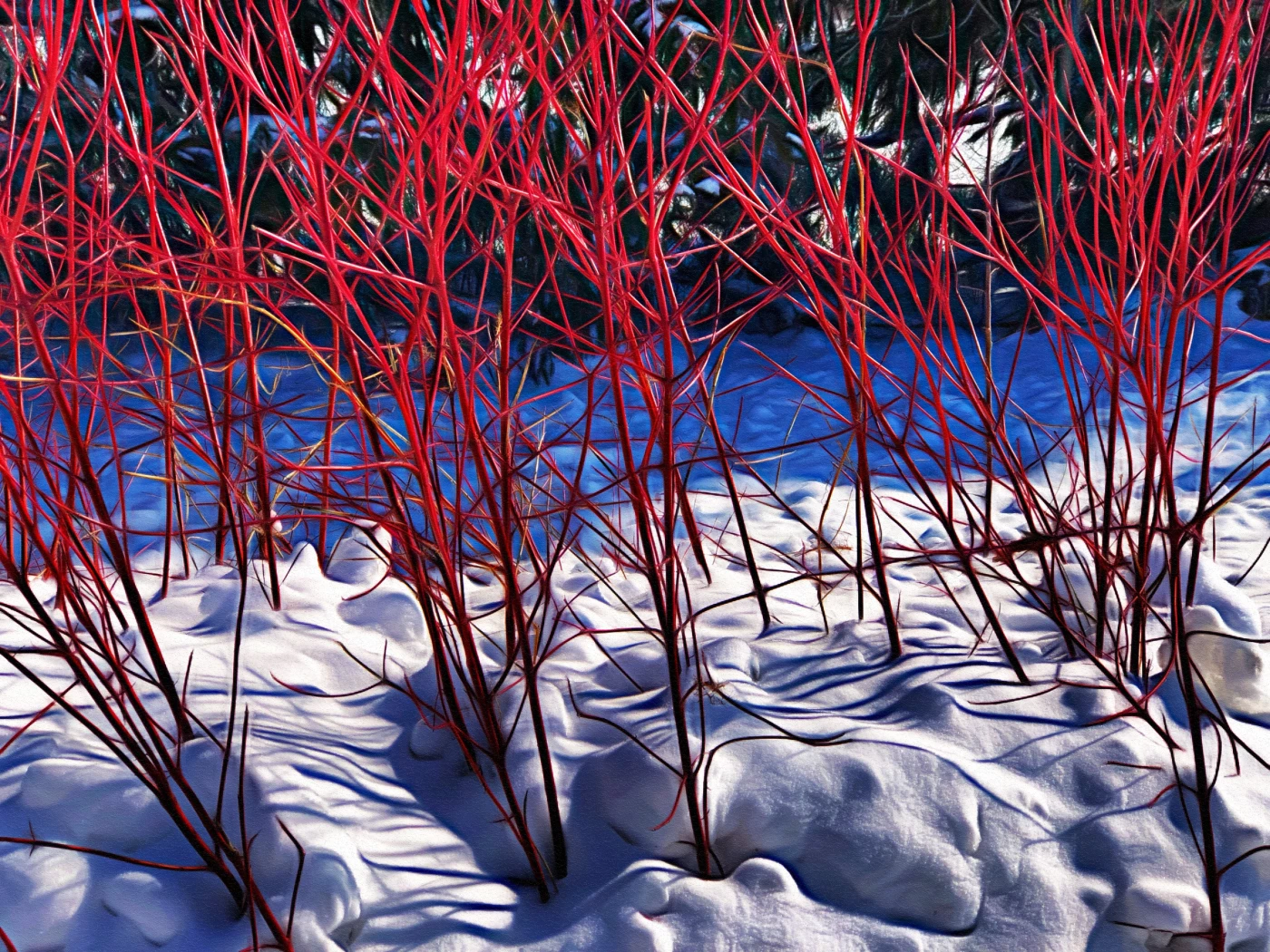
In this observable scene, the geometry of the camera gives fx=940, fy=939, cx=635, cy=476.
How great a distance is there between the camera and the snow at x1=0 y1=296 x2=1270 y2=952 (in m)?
0.89

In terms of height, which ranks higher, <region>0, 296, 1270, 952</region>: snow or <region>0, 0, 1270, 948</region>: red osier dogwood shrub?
<region>0, 0, 1270, 948</region>: red osier dogwood shrub

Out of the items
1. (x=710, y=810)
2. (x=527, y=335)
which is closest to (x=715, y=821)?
(x=710, y=810)

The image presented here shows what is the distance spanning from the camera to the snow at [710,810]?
0.89 metres

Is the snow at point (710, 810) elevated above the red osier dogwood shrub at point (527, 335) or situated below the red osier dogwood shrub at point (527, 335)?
below

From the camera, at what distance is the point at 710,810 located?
1.00 m

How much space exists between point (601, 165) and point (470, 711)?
2.20ft

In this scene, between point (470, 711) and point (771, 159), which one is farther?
point (771, 159)

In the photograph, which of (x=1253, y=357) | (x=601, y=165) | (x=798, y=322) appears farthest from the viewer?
(x=798, y=322)

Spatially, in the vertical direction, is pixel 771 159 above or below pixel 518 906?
above

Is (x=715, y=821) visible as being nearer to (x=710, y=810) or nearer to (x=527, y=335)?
(x=710, y=810)

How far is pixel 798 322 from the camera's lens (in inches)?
167

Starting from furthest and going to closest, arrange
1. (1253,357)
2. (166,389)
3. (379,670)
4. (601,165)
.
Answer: (1253,357)
(379,670)
(166,389)
(601,165)

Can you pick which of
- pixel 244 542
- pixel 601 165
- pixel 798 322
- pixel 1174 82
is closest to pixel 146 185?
pixel 601 165

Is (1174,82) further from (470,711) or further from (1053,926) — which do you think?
(470,711)
